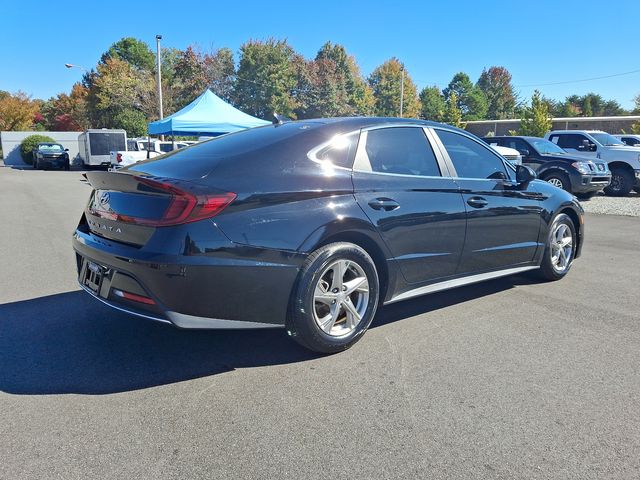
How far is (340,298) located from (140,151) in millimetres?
20632

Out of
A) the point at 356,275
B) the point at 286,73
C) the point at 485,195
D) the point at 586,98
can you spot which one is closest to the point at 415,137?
the point at 485,195

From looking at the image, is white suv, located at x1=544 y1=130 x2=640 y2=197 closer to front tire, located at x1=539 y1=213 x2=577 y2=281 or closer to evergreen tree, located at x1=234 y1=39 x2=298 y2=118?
front tire, located at x1=539 y1=213 x2=577 y2=281

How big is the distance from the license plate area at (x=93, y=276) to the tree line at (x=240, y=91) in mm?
29326

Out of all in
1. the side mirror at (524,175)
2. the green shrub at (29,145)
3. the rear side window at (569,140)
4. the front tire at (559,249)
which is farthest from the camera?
the green shrub at (29,145)

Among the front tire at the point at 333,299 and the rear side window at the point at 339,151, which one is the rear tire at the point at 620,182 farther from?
the front tire at the point at 333,299

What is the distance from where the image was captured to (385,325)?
13.5ft

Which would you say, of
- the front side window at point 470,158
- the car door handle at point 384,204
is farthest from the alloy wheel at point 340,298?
the front side window at point 470,158

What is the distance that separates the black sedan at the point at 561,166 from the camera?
13227mm

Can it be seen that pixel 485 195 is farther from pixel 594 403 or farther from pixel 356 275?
pixel 594 403

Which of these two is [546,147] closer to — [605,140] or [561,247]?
[605,140]

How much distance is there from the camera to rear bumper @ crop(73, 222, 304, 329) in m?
2.96

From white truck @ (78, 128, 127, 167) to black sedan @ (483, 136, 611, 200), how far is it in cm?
2239

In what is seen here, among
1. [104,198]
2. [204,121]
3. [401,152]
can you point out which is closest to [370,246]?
[401,152]

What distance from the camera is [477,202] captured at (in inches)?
173
